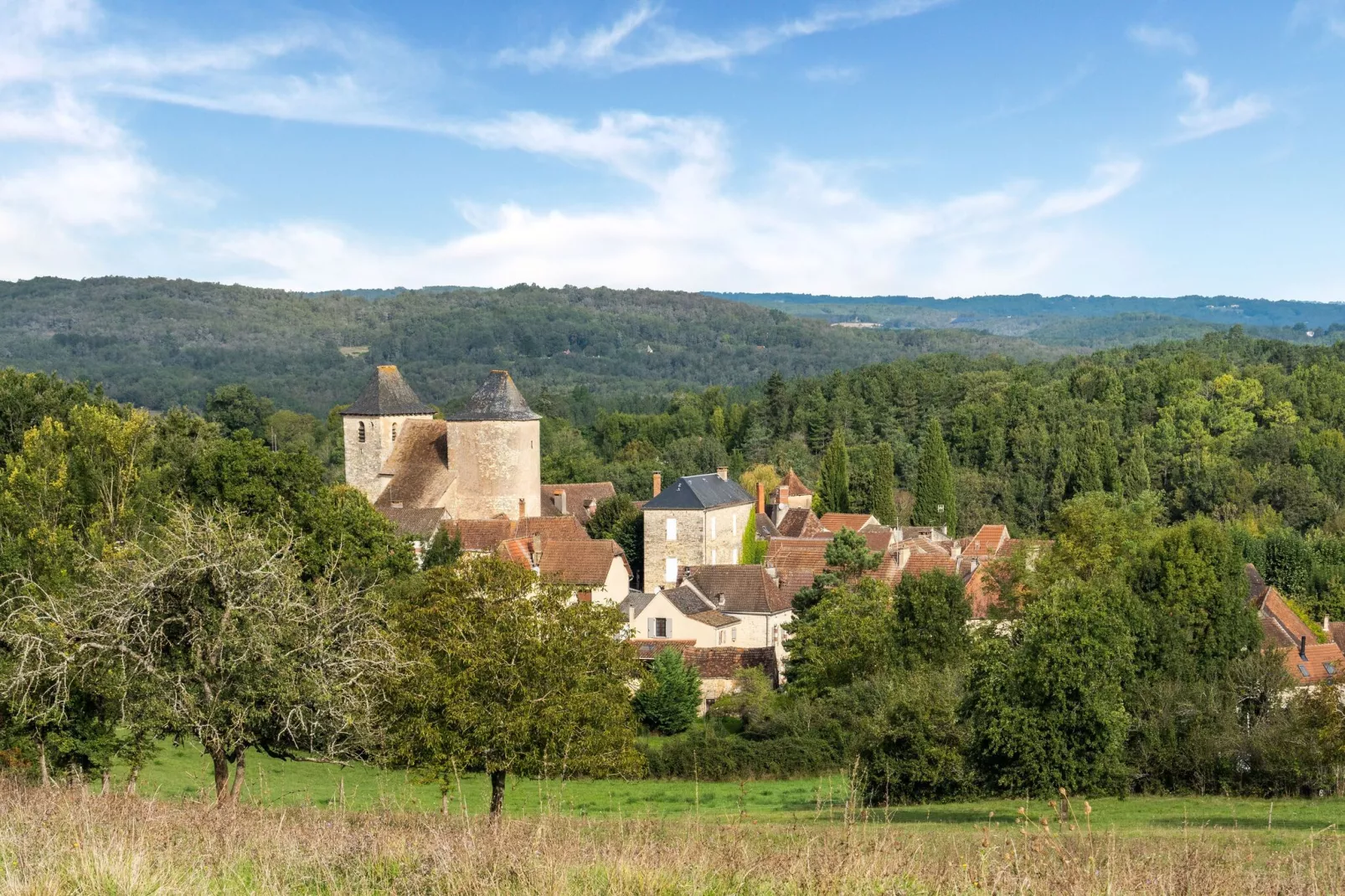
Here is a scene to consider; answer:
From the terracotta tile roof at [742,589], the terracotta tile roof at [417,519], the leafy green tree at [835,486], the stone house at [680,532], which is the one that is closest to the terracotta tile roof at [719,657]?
the terracotta tile roof at [742,589]

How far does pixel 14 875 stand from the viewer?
22.2ft

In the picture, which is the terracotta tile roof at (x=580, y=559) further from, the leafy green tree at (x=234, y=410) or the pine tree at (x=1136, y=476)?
the leafy green tree at (x=234, y=410)

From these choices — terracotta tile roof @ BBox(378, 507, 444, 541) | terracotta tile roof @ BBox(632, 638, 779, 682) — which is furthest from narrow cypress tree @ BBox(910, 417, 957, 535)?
terracotta tile roof @ BBox(632, 638, 779, 682)

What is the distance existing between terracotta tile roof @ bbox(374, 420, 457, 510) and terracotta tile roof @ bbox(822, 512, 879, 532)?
2030cm

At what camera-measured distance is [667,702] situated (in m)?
33.3

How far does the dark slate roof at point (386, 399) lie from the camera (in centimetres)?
5081

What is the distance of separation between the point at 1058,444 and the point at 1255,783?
64.0 m

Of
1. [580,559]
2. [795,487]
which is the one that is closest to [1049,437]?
[795,487]

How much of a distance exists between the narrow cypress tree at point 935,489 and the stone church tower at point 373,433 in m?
32.2

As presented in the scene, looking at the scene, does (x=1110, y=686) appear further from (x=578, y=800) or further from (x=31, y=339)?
(x=31, y=339)

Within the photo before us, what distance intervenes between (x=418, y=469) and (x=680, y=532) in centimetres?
1056

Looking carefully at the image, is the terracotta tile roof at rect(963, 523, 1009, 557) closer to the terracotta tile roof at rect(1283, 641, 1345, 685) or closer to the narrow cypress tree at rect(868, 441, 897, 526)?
the narrow cypress tree at rect(868, 441, 897, 526)

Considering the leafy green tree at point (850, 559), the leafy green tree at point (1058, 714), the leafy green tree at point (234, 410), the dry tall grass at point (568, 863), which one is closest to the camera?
the dry tall grass at point (568, 863)

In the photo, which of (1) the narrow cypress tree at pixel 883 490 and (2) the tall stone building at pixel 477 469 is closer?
(2) the tall stone building at pixel 477 469
